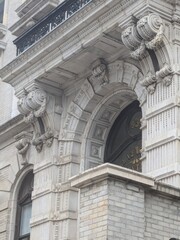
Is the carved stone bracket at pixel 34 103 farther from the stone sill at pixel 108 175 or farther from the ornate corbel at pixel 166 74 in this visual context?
the stone sill at pixel 108 175

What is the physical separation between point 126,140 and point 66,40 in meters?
3.39

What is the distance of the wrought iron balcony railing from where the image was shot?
738 inches

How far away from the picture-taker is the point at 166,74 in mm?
15891

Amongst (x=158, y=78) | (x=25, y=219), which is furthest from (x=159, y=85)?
(x=25, y=219)

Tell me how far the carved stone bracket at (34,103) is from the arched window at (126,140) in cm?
217

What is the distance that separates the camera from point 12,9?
26.6 m

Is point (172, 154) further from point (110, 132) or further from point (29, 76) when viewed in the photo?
point (29, 76)

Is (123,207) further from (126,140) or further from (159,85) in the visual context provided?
(126,140)

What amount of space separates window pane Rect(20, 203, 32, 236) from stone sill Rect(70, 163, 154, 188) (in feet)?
31.4

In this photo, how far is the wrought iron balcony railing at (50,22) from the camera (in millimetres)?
18742

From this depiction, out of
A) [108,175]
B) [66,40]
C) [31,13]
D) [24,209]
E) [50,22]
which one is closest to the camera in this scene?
[108,175]

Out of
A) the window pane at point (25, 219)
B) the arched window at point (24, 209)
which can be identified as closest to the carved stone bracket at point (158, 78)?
the arched window at point (24, 209)

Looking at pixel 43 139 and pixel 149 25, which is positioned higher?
pixel 149 25

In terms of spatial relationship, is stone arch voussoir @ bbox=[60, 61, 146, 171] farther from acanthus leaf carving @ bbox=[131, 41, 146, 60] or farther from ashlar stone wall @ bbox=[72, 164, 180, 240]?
ashlar stone wall @ bbox=[72, 164, 180, 240]
